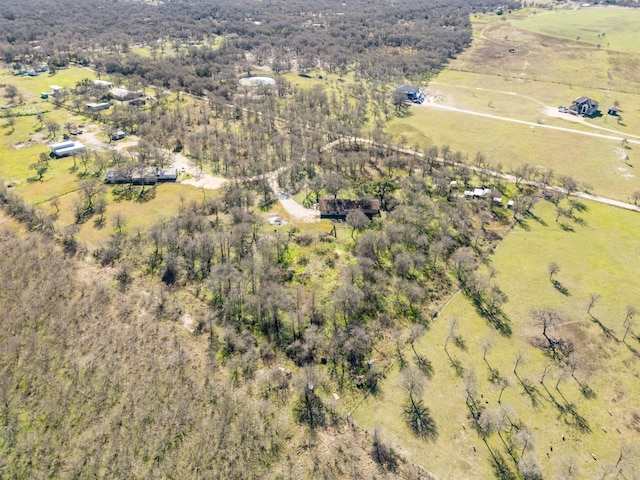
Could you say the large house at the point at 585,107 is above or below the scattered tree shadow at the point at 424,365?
above

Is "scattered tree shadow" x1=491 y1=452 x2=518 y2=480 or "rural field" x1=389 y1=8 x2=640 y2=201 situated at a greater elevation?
"rural field" x1=389 y1=8 x2=640 y2=201

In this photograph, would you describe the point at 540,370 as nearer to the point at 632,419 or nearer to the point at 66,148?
the point at 632,419

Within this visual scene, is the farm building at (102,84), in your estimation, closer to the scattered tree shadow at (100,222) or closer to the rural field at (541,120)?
the scattered tree shadow at (100,222)

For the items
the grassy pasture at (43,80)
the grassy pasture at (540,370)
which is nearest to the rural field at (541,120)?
the grassy pasture at (540,370)

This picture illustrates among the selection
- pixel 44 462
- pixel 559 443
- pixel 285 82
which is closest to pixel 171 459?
pixel 44 462

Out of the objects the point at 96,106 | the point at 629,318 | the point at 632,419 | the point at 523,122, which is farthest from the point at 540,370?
the point at 96,106

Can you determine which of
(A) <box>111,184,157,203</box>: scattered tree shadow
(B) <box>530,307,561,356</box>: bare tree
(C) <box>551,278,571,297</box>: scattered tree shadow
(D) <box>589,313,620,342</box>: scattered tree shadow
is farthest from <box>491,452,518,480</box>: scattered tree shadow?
(A) <box>111,184,157,203</box>: scattered tree shadow

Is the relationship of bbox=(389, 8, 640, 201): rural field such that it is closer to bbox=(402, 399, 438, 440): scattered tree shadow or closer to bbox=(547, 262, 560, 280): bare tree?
bbox=(547, 262, 560, 280): bare tree
